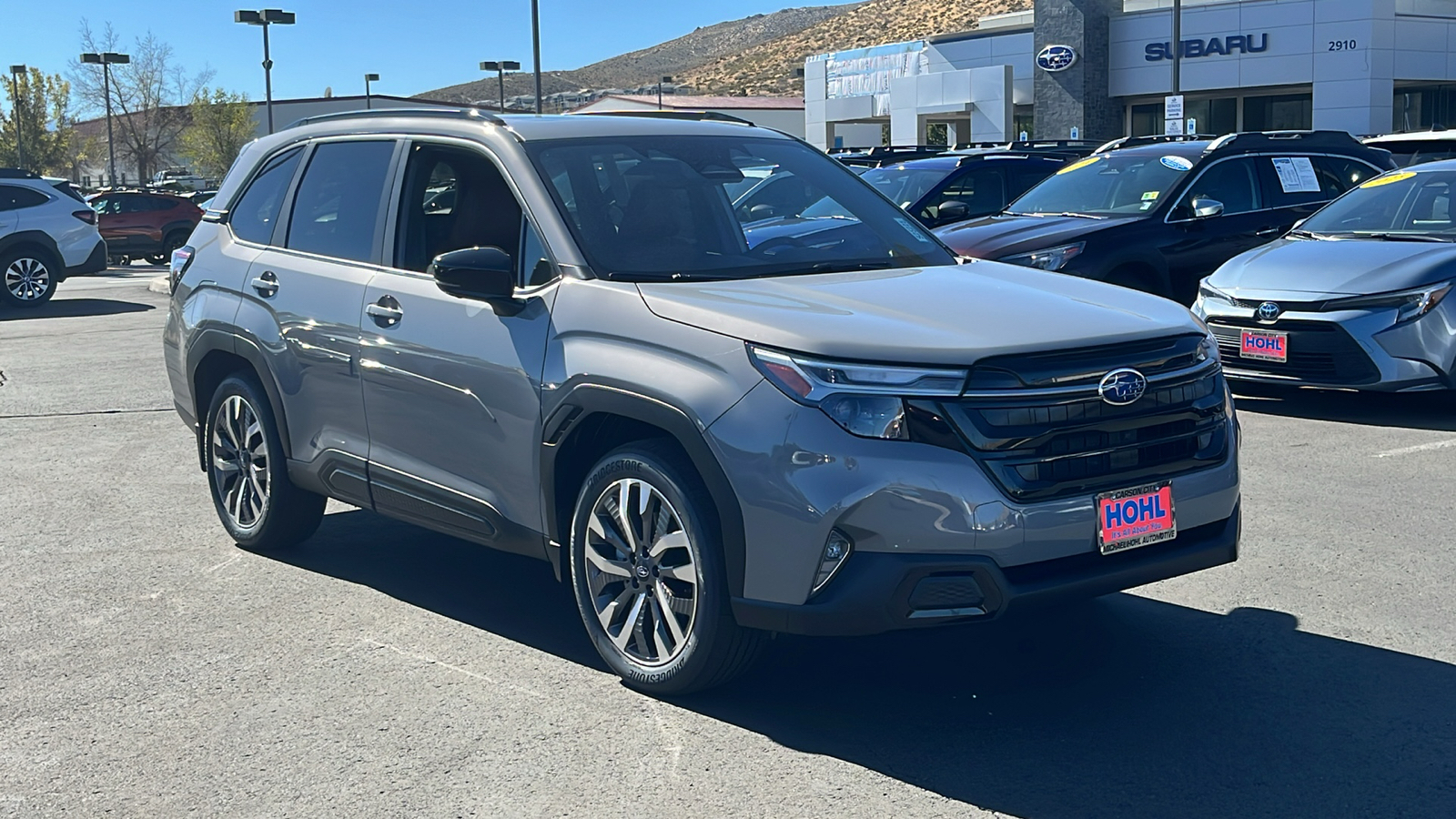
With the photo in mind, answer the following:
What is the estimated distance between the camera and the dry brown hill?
12062cm

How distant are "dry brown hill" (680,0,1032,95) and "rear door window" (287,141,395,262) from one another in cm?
11102

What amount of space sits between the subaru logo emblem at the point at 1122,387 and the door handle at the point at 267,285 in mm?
3511

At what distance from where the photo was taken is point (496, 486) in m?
5.10

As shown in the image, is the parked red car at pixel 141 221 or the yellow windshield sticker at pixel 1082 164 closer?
the yellow windshield sticker at pixel 1082 164

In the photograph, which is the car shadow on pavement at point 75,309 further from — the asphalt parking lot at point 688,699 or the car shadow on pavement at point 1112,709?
the car shadow on pavement at point 1112,709

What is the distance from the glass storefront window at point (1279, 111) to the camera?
159 ft

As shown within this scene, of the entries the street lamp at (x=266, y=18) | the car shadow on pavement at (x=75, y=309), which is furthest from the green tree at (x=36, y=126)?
the car shadow on pavement at (x=75, y=309)

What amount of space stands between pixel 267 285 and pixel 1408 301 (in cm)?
666

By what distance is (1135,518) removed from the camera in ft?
14.3

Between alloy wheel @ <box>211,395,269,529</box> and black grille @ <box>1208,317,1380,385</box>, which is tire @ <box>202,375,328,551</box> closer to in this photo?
alloy wheel @ <box>211,395,269,529</box>

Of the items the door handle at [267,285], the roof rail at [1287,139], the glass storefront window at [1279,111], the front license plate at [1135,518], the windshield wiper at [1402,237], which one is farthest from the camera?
the glass storefront window at [1279,111]

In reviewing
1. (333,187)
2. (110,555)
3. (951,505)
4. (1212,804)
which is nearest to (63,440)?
(110,555)

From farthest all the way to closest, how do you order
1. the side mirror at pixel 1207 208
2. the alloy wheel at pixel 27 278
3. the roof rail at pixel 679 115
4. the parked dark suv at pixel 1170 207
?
the alloy wheel at pixel 27 278 < the side mirror at pixel 1207 208 < the parked dark suv at pixel 1170 207 < the roof rail at pixel 679 115

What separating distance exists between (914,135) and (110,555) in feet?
167
